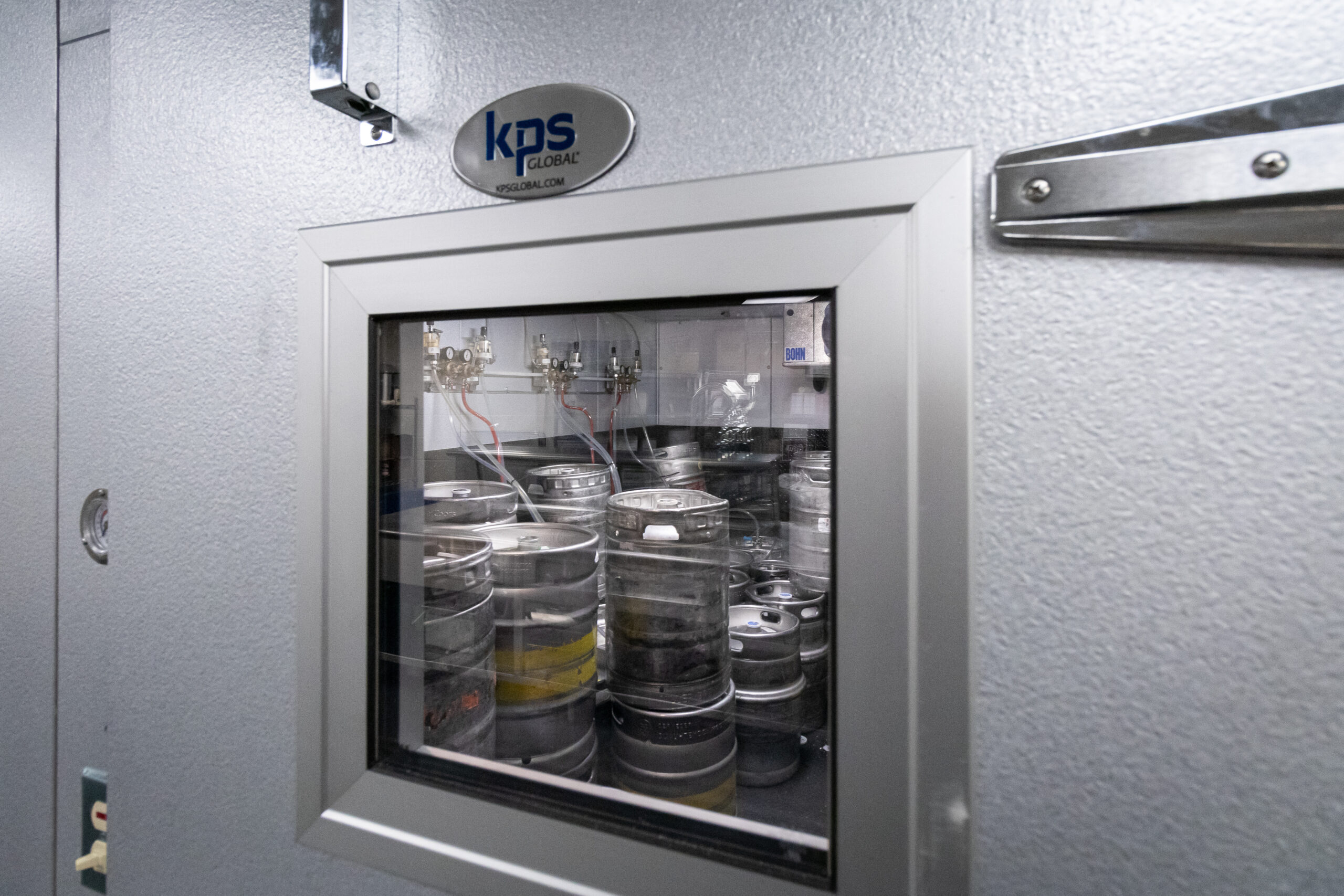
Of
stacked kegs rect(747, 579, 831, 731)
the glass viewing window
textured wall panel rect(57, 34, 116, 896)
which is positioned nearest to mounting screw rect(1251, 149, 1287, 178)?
the glass viewing window

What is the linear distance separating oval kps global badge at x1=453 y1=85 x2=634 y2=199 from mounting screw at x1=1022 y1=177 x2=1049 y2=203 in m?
0.34

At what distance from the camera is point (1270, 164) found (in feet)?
1.34

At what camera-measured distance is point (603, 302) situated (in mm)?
617

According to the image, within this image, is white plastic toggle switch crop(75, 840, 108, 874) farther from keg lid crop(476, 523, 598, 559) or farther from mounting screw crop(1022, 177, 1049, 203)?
mounting screw crop(1022, 177, 1049, 203)

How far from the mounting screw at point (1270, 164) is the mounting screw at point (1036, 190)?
0.12 m

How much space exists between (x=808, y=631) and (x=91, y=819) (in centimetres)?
112

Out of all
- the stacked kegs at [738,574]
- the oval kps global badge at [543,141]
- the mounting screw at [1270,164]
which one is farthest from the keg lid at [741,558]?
the mounting screw at [1270,164]

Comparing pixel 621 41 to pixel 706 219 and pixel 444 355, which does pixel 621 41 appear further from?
pixel 444 355

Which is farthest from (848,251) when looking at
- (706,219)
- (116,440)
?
(116,440)

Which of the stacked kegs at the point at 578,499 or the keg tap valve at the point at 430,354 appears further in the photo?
the stacked kegs at the point at 578,499

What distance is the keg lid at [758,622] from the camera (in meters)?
0.93

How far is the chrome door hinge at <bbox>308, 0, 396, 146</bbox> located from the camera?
65 centimetres

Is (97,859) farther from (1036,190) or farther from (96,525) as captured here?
(1036,190)

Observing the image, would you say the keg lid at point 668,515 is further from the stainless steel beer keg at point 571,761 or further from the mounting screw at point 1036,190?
the mounting screw at point 1036,190
